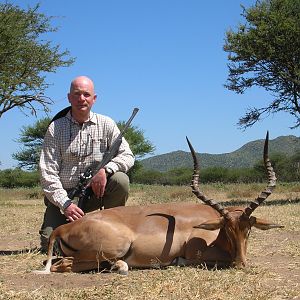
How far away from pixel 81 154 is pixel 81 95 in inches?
25.7

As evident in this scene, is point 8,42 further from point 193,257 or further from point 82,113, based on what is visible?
point 193,257

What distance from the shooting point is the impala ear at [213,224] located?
5.40 metres

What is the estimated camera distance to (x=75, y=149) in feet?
20.9

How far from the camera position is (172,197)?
19.9 meters

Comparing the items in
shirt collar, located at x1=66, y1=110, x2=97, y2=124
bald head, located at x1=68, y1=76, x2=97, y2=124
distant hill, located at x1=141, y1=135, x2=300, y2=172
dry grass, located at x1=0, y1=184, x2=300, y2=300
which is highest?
distant hill, located at x1=141, y1=135, x2=300, y2=172

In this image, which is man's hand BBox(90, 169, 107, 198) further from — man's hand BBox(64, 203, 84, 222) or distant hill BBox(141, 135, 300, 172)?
distant hill BBox(141, 135, 300, 172)

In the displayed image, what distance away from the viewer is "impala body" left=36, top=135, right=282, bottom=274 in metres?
5.28

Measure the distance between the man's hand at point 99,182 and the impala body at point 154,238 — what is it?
545 mm

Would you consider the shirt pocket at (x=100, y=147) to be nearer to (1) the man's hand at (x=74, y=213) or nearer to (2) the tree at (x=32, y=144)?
(1) the man's hand at (x=74, y=213)

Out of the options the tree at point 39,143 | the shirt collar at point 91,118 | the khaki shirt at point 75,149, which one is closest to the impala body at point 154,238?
the khaki shirt at point 75,149

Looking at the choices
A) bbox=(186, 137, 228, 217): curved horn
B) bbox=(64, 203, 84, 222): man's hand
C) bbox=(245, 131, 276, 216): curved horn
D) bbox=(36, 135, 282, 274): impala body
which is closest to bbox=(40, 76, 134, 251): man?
bbox=(64, 203, 84, 222): man's hand

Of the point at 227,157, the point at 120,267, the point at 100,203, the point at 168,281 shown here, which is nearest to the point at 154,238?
the point at 120,267

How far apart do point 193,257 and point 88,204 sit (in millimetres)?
1699

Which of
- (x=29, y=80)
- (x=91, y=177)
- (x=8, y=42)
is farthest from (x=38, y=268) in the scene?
(x=29, y=80)
